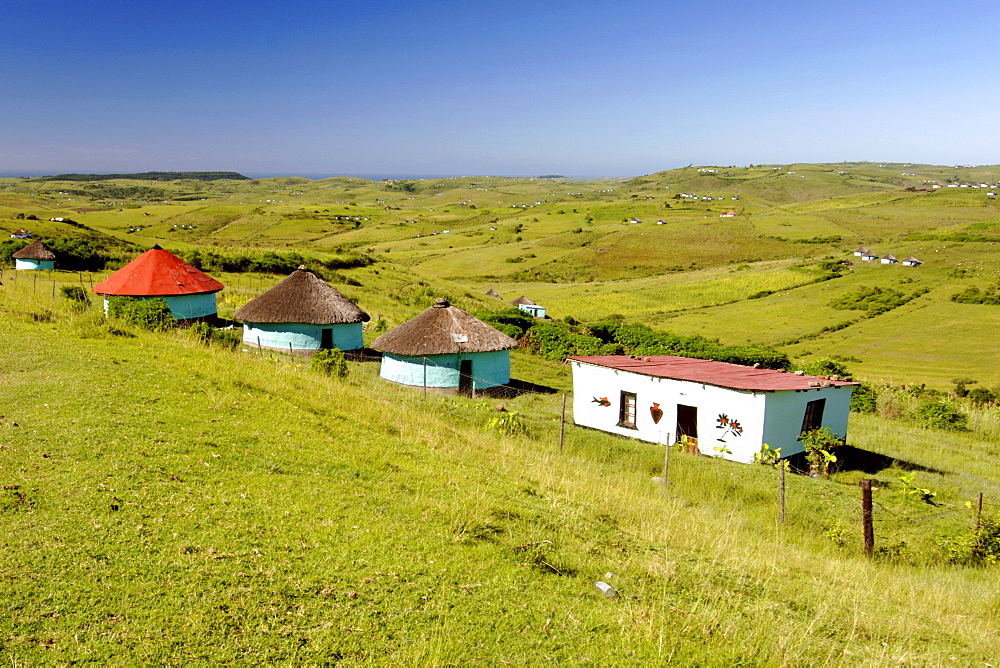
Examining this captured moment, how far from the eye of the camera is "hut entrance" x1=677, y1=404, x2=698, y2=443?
20.9 metres

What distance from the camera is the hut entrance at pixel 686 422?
20906 millimetres

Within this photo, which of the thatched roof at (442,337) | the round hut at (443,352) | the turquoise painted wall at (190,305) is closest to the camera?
the thatched roof at (442,337)

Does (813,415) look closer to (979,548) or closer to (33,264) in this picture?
(979,548)

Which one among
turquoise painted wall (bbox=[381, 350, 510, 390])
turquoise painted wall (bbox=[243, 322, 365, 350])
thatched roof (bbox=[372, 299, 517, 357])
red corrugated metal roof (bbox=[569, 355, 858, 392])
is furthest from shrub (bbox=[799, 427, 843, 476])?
turquoise painted wall (bbox=[243, 322, 365, 350])

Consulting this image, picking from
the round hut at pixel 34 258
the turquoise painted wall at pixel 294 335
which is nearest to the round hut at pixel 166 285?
the turquoise painted wall at pixel 294 335

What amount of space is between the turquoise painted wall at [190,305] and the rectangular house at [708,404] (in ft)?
62.5

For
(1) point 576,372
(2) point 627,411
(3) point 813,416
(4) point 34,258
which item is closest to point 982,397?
(3) point 813,416

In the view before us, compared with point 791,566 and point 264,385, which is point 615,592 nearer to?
point 791,566

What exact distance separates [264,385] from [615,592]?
29.1 feet

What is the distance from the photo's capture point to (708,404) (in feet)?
66.3

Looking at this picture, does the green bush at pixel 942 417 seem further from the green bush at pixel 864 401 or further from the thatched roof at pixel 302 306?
the thatched roof at pixel 302 306

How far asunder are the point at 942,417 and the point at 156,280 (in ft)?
116

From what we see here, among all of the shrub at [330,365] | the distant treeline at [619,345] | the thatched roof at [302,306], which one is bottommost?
the distant treeline at [619,345]

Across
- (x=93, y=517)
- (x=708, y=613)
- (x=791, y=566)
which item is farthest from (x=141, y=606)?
(x=791, y=566)
